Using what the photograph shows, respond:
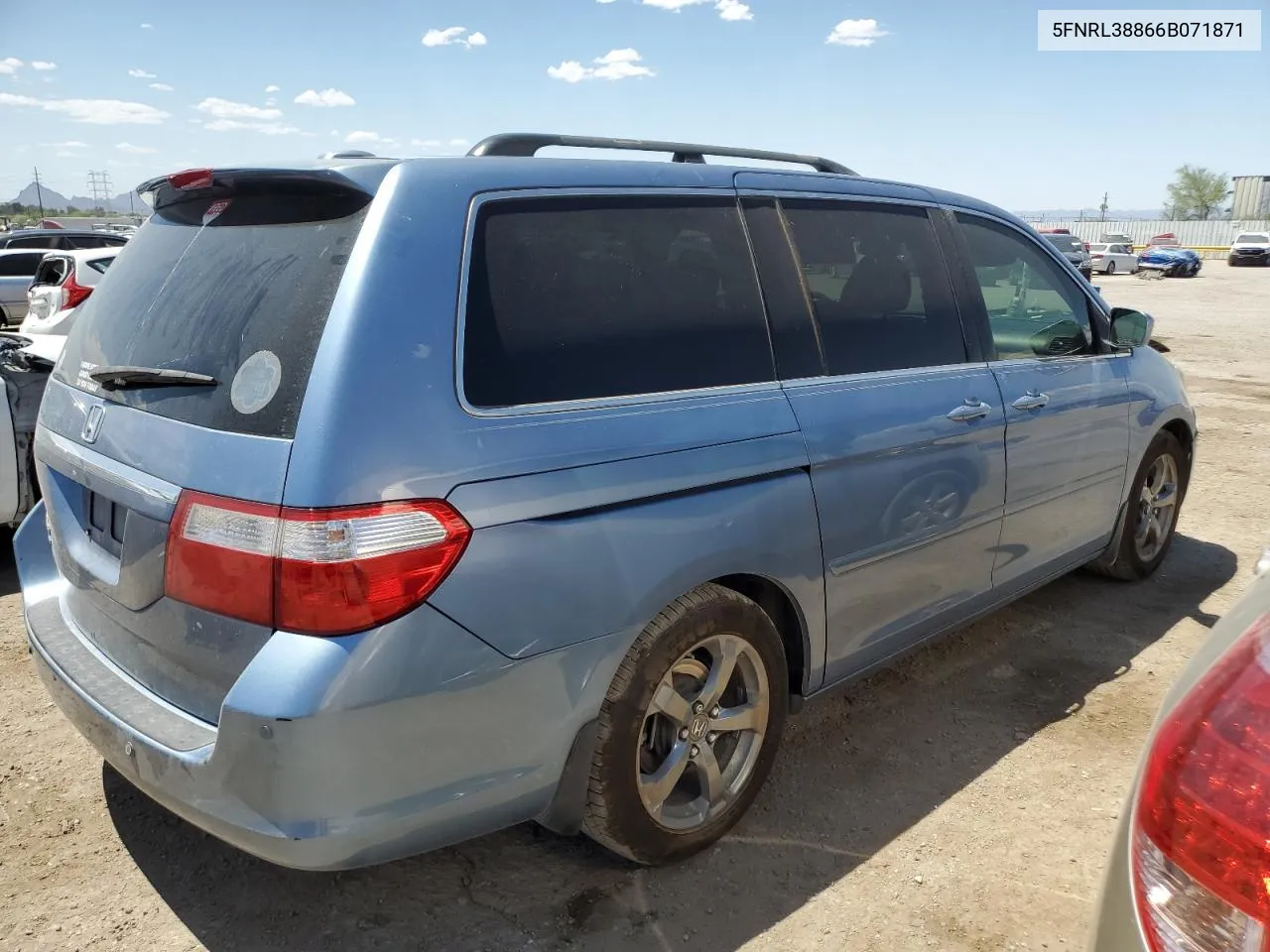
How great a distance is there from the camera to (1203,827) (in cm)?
120

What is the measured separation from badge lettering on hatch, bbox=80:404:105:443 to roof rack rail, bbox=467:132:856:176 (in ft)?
3.81

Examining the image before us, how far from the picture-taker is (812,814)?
2.99 metres

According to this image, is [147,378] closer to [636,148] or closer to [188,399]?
[188,399]

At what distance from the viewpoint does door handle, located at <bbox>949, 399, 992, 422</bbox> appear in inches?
128

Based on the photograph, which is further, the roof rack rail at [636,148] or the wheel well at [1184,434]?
the wheel well at [1184,434]

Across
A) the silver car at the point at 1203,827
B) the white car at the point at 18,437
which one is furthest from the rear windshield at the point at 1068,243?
the silver car at the point at 1203,827

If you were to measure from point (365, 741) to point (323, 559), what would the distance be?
38cm

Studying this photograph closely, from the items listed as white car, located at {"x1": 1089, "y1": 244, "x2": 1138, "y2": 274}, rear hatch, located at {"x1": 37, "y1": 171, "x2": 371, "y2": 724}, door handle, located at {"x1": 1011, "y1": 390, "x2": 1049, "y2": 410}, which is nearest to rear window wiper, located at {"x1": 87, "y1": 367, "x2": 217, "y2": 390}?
rear hatch, located at {"x1": 37, "y1": 171, "x2": 371, "y2": 724}

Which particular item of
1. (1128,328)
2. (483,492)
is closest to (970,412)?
(1128,328)

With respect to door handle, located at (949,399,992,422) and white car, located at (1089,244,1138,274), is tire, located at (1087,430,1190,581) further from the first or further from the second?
white car, located at (1089,244,1138,274)

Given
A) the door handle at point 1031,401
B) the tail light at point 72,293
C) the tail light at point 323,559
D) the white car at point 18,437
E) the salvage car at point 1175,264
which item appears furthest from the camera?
the salvage car at point 1175,264

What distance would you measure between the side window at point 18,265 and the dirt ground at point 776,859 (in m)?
13.9

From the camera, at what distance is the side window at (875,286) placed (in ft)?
9.88

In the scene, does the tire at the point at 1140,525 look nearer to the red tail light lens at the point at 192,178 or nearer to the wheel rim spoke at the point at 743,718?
the wheel rim spoke at the point at 743,718
